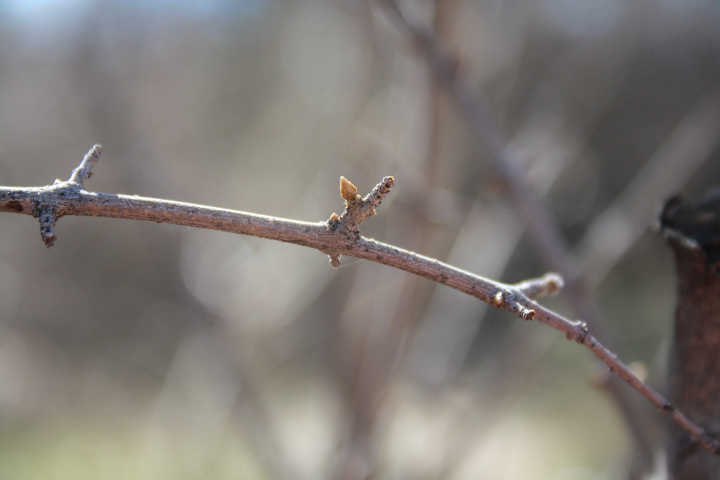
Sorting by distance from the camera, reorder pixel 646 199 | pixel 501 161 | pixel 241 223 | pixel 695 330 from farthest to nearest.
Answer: pixel 646 199
pixel 501 161
pixel 695 330
pixel 241 223

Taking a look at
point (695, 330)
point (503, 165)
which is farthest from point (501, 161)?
point (695, 330)

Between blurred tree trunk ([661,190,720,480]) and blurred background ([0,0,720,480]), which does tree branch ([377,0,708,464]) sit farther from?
blurred tree trunk ([661,190,720,480])

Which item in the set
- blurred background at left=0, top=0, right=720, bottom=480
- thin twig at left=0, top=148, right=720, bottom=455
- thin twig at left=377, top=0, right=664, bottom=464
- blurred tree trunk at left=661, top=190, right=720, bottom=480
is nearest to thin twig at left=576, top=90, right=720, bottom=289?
blurred background at left=0, top=0, right=720, bottom=480

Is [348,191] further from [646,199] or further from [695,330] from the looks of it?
[646,199]

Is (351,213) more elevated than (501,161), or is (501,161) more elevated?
(501,161)

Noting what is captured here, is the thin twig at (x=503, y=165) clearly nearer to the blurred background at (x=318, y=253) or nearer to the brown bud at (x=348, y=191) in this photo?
the blurred background at (x=318, y=253)

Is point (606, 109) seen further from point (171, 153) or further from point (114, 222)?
point (114, 222)
